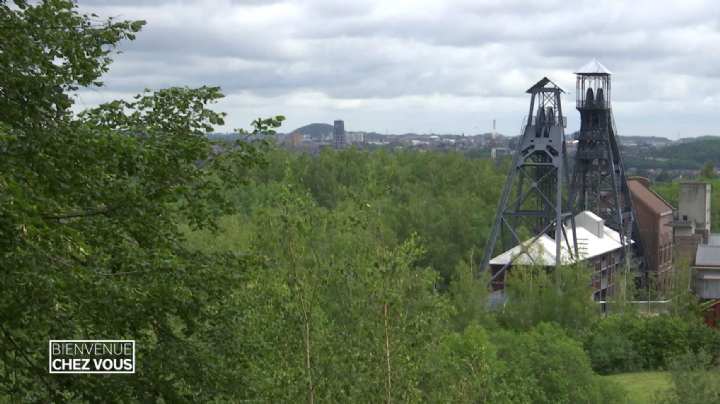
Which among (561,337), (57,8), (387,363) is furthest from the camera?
(561,337)

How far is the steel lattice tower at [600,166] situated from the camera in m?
59.0

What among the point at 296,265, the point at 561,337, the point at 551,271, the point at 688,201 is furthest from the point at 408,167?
the point at 296,265

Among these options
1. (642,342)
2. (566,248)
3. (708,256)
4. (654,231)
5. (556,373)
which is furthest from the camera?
(654,231)

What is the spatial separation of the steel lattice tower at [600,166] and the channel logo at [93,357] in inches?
1933

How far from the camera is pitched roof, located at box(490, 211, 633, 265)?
51062 mm

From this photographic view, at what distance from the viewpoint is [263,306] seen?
15305mm

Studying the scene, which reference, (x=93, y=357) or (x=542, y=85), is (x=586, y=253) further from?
(x=93, y=357)

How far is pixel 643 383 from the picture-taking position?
40.5 meters

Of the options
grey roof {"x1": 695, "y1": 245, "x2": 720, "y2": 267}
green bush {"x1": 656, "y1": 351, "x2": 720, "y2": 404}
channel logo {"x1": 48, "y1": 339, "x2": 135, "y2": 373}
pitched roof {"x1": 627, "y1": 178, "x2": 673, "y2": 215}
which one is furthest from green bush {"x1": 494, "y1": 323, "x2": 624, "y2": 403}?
pitched roof {"x1": 627, "y1": 178, "x2": 673, "y2": 215}

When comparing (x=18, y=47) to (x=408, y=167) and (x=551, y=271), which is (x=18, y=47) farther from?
(x=408, y=167)

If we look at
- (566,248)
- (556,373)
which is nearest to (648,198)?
(566,248)

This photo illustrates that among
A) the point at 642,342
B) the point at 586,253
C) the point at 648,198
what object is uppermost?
the point at 648,198

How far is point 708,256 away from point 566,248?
12.3 meters

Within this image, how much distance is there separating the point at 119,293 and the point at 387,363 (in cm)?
504
